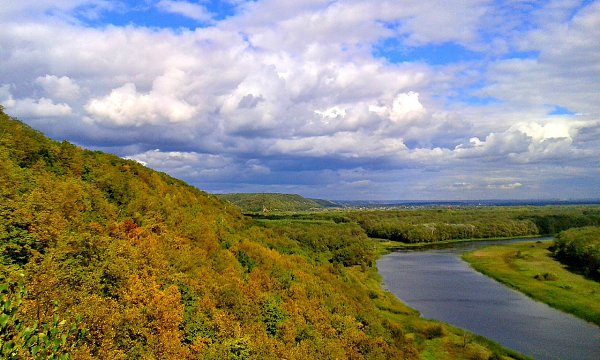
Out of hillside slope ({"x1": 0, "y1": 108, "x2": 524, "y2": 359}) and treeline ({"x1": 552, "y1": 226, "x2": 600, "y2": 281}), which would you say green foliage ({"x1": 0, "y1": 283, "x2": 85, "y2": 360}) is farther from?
treeline ({"x1": 552, "y1": 226, "x2": 600, "y2": 281})

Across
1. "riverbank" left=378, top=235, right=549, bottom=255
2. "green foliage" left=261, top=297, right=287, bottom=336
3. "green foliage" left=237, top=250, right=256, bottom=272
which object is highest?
"green foliage" left=237, top=250, right=256, bottom=272

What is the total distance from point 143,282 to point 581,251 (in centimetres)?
12159

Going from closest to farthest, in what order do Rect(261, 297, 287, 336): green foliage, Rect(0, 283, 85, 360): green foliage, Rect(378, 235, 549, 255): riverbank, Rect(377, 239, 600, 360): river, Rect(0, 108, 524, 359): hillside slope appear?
Rect(0, 283, 85, 360): green foliage → Rect(0, 108, 524, 359): hillside slope → Rect(261, 297, 287, 336): green foliage → Rect(377, 239, 600, 360): river → Rect(378, 235, 549, 255): riverbank

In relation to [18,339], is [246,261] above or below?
below

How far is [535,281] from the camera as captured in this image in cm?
9112

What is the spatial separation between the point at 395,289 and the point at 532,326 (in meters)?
29.5

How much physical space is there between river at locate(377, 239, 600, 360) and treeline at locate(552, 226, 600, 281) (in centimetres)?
2524

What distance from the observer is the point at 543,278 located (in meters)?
92.2

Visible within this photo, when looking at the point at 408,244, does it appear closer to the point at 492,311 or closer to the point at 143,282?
the point at 492,311

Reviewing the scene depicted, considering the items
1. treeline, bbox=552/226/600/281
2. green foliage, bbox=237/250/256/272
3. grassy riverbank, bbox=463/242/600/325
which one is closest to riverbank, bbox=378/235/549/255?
grassy riverbank, bbox=463/242/600/325

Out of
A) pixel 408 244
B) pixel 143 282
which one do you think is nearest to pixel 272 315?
pixel 143 282

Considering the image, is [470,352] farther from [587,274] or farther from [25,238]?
[587,274]

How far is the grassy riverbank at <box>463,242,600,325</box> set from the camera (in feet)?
232

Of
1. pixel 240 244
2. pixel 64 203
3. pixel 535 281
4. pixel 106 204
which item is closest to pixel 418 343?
pixel 240 244
